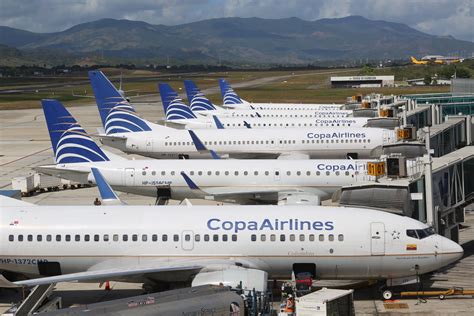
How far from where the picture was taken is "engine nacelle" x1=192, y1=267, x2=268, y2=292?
2552 cm

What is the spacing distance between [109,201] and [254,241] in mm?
10093

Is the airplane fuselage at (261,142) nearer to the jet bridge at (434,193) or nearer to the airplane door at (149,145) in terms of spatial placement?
the airplane door at (149,145)

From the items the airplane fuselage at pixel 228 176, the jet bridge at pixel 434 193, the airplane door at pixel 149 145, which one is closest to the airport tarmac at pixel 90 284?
the jet bridge at pixel 434 193

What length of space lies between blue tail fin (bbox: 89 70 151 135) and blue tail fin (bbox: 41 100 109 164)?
1346cm

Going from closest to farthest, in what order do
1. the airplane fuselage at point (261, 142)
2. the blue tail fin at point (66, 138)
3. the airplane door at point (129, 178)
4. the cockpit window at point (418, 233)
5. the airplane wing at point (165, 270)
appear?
the airplane wing at point (165, 270), the cockpit window at point (418, 233), the blue tail fin at point (66, 138), the airplane door at point (129, 178), the airplane fuselage at point (261, 142)

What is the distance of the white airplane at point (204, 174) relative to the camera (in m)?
42.3

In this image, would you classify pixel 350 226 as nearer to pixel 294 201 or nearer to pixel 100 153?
pixel 294 201

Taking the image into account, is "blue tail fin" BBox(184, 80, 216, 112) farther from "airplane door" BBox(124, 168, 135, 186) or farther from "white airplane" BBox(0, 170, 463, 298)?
"white airplane" BBox(0, 170, 463, 298)

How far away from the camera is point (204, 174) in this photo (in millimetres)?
43688

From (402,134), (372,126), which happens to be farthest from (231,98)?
(402,134)

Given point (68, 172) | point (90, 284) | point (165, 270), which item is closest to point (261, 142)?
point (68, 172)

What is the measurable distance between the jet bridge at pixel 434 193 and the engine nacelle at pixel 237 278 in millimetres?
6997

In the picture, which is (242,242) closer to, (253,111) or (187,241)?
(187,241)

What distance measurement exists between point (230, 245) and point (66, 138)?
17.9m
